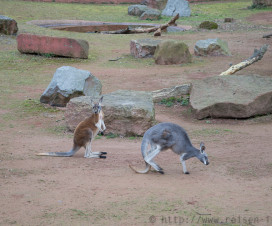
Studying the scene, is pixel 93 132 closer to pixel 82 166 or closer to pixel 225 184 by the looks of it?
pixel 82 166

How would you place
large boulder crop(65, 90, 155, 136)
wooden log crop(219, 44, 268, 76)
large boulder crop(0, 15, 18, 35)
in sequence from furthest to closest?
large boulder crop(0, 15, 18, 35), wooden log crop(219, 44, 268, 76), large boulder crop(65, 90, 155, 136)

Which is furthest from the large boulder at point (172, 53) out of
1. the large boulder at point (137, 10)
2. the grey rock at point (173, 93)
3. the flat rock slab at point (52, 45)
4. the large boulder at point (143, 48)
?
the large boulder at point (137, 10)

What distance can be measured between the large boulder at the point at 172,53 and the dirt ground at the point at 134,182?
694 cm

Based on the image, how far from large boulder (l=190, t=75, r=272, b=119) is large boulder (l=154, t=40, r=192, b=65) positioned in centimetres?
572

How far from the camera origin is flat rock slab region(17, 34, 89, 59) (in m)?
17.0

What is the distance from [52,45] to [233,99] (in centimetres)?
898

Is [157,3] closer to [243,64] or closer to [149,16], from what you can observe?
[149,16]

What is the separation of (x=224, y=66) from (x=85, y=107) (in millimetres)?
8070

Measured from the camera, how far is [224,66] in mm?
15992

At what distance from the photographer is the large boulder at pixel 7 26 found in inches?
794

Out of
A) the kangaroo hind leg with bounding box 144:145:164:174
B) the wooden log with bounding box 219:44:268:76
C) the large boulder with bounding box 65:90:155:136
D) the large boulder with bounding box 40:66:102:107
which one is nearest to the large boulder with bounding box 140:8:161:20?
the wooden log with bounding box 219:44:268:76

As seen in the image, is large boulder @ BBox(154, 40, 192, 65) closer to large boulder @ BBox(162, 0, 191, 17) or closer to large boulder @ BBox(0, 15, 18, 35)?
large boulder @ BBox(0, 15, 18, 35)

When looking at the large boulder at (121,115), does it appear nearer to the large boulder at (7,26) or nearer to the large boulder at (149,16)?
the large boulder at (7,26)

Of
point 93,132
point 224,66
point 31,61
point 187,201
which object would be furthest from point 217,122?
point 31,61
